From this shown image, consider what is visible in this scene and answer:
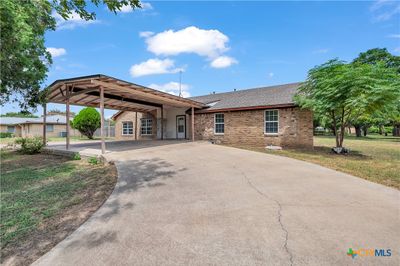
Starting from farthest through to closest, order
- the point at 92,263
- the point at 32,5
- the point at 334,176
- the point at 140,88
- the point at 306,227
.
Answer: the point at 140,88, the point at 334,176, the point at 32,5, the point at 306,227, the point at 92,263

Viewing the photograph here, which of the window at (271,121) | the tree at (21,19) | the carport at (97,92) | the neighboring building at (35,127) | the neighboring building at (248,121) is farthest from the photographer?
the neighboring building at (35,127)

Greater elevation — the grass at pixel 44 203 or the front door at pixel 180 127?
the front door at pixel 180 127

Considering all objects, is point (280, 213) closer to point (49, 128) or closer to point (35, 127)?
point (49, 128)

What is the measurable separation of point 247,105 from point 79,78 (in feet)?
32.8

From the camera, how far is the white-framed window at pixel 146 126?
781 inches

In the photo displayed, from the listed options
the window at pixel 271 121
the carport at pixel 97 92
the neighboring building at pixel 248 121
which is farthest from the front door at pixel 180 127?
the window at pixel 271 121

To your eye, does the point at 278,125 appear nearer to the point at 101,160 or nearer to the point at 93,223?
the point at 101,160

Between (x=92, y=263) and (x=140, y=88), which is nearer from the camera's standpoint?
(x=92, y=263)

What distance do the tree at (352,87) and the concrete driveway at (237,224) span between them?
501 centimetres

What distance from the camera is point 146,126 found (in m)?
20.2

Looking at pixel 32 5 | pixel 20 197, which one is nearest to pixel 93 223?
pixel 20 197

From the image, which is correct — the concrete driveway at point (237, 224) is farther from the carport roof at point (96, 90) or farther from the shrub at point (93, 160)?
the carport roof at point (96, 90)

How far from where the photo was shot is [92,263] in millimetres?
2307

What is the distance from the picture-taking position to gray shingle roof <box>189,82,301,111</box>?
13.6 metres
